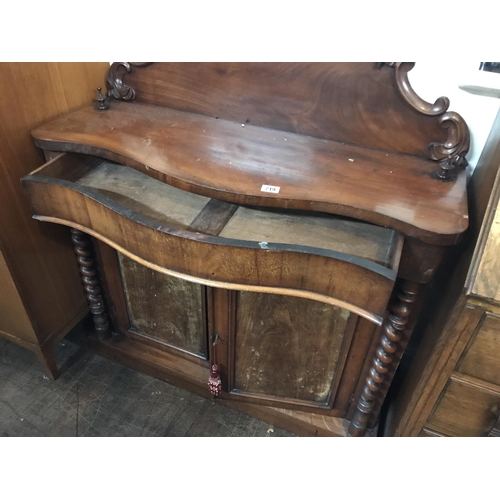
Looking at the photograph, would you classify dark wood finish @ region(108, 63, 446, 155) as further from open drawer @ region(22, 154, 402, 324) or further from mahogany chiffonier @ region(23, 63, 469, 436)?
open drawer @ region(22, 154, 402, 324)

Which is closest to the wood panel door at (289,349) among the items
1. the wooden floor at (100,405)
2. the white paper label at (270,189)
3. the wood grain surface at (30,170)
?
the wooden floor at (100,405)

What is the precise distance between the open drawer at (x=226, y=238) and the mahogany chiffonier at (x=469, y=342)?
0.44ft

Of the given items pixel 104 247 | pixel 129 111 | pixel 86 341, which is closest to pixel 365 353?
pixel 104 247

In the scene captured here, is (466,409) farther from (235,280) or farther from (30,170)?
(30,170)

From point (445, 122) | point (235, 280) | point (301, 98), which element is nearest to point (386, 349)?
point (235, 280)

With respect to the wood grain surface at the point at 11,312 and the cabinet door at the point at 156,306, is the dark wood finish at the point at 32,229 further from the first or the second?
the cabinet door at the point at 156,306

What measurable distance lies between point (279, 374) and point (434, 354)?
17.9 inches

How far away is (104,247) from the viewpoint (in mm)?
1136

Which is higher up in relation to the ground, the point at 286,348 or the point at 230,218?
the point at 230,218

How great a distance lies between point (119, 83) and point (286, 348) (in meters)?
0.83

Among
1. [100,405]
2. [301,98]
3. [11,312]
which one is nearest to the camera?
[301,98]

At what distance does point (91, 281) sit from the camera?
122 centimetres

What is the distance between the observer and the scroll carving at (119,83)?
1.07 m

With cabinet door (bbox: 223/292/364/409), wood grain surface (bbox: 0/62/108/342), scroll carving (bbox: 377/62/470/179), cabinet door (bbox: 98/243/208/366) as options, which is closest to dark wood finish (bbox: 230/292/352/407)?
cabinet door (bbox: 223/292/364/409)
